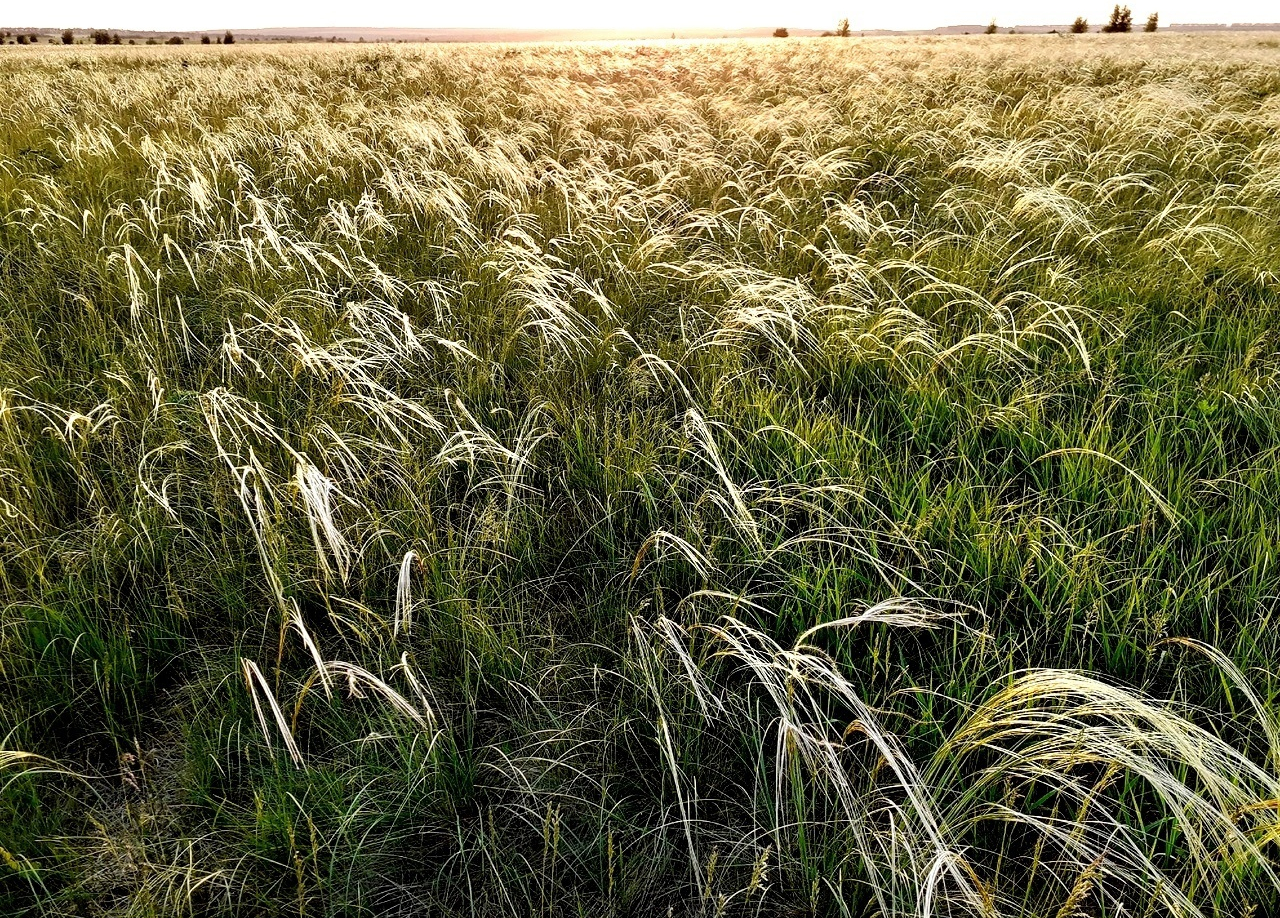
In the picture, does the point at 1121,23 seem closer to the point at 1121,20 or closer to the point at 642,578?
the point at 1121,20

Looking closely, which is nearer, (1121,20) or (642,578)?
(642,578)

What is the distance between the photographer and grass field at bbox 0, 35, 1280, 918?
1.08 metres

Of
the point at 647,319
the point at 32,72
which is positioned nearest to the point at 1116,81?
the point at 647,319

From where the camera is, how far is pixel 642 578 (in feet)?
5.43

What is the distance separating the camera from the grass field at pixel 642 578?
42.4 inches

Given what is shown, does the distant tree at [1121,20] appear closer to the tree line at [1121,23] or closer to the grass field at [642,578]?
the tree line at [1121,23]

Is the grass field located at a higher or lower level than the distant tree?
lower

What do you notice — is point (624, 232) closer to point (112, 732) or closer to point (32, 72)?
point (112, 732)

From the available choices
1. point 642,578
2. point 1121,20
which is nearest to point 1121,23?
point 1121,20

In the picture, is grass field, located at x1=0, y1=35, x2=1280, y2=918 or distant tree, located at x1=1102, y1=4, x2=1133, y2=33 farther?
distant tree, located at x1=1102, y1=4, x2=1133, y2=33

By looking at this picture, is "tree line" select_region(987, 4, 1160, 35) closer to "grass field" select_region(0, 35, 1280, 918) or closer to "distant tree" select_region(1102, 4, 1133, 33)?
"distant tree" select_region(1102, 4, 1133, 33)

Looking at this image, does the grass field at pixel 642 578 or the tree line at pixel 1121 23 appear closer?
the grass field at pixel 642 578

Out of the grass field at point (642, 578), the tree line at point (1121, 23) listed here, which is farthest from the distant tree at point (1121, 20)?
the grass field at point (642, 578)

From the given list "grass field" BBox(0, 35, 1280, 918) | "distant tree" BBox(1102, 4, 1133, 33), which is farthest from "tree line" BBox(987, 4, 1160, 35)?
"grass field" BBox(0, 35, 1280, 918)
